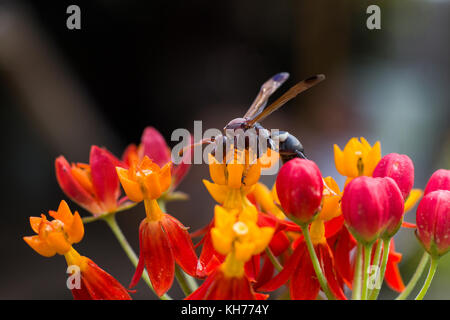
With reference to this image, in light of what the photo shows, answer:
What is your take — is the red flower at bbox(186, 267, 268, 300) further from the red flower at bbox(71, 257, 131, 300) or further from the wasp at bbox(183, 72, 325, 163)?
the wasp at bbox(183, 72, 325, 163)

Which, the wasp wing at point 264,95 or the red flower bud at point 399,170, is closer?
the red flower bud at point 399,170

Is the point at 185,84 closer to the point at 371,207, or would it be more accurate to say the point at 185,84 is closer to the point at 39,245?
the point at 39,245

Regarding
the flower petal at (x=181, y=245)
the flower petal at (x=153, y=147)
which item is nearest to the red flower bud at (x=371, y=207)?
the flower petal at (x=181, y=245)

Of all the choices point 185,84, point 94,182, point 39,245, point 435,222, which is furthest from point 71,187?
point 185,84

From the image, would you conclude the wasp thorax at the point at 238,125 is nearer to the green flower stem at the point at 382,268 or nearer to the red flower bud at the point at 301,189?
the red flower bud at the point at 301,189

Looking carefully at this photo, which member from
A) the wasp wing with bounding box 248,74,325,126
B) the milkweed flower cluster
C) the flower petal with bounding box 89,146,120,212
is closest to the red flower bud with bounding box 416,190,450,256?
the milkweed flower cluster

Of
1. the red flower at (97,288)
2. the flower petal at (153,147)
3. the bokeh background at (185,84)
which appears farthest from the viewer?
the bokeh background at (185,84)

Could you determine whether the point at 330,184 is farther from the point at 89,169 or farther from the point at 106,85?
the point at 106,85
